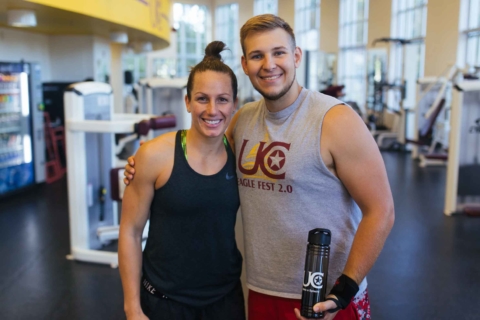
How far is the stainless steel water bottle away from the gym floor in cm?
201

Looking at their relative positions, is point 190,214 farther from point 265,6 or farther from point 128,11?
point 128,11

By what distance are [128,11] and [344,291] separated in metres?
4.98

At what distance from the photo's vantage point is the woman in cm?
142

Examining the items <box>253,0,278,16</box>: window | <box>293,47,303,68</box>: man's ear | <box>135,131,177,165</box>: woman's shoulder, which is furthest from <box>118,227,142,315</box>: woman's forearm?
<box>253,0,278,16</box>: window

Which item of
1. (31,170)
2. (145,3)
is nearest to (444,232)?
(145,3)

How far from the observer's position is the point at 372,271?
12.3 ft

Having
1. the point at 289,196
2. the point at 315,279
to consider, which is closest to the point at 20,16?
→ the point at 289,196

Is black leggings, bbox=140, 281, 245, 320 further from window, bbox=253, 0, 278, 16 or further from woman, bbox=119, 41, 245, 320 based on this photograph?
window, bbox=253, 0, 278, 16

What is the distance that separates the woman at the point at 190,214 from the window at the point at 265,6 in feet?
3.64

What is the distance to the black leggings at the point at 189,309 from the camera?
150 cm

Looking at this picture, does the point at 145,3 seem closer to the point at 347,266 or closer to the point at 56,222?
the point at 56,222

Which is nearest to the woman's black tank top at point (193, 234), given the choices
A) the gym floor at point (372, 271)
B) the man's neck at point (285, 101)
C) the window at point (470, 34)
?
the man's neck at point (285, 101)

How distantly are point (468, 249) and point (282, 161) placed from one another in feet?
11.6

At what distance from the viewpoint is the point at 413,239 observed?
4520 mm
